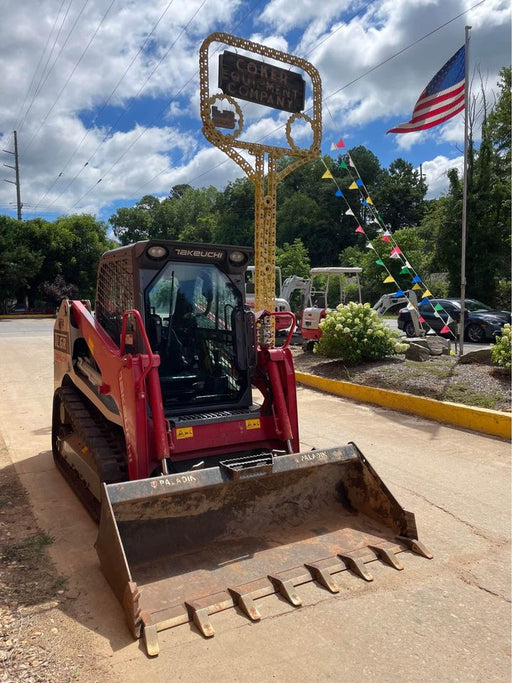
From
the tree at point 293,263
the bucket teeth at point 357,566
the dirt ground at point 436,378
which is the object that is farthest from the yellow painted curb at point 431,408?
the tree at point 293,263

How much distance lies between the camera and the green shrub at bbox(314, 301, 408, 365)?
36.2 feet

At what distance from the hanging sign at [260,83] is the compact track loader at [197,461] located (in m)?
7.27

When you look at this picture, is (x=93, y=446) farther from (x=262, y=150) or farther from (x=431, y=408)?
(x=262, y=150)

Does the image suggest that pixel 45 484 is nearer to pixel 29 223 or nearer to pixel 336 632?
pixel 336 632

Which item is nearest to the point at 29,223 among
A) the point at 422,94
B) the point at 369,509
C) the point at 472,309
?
the point at 472,309

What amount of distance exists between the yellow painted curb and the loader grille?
5203 millimetres

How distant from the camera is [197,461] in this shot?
15.0 ft

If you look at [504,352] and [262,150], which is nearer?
[504,352]

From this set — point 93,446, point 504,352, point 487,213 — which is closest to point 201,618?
point 93,446

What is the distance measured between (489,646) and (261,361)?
293 centimetres

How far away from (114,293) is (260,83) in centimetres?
816

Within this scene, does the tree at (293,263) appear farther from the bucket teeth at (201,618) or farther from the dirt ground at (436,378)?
the bucket teeth at (201,618)

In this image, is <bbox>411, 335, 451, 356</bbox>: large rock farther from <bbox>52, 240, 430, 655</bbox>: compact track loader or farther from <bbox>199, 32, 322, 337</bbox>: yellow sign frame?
<bbox>52, 240, 430, 655</bbox>: compact track loader

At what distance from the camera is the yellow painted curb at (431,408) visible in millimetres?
7352
